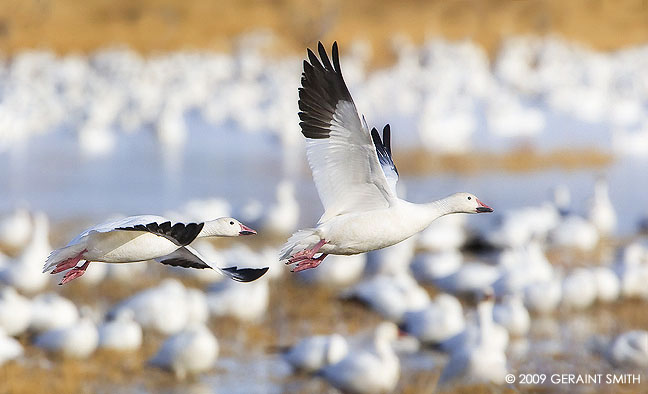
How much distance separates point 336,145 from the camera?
5.30 metres

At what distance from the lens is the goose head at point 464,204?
5.54 metres

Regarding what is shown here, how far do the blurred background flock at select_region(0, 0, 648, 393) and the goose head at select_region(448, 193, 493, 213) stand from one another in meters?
2.68

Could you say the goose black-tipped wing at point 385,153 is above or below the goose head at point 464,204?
above

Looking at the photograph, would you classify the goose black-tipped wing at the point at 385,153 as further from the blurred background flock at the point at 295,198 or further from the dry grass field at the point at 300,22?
the dry grass field at the point at 300,22

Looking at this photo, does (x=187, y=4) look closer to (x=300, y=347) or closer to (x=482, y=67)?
(x=482, y=67)

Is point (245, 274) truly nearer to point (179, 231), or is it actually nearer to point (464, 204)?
point (179, 231)

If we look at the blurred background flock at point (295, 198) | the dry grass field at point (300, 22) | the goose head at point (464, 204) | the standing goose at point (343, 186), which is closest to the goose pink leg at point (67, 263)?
the standing goose at point (343, 186)

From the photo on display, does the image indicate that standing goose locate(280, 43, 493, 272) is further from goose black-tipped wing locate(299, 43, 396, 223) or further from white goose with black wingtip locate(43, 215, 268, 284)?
white goose with black wingtip locate(43, 215, 268, 284)

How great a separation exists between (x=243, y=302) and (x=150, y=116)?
14.1 metres

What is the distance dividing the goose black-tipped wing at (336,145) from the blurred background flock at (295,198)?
2.91m

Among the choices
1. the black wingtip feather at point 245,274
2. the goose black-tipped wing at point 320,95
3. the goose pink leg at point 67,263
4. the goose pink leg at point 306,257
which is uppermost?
the goose black-tipped wing at point 320,95

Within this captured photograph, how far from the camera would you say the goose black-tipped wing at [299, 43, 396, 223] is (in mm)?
5121

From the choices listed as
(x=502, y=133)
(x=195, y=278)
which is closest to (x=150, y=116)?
(x=502, y=133)

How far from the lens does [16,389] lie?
26.0 feet
